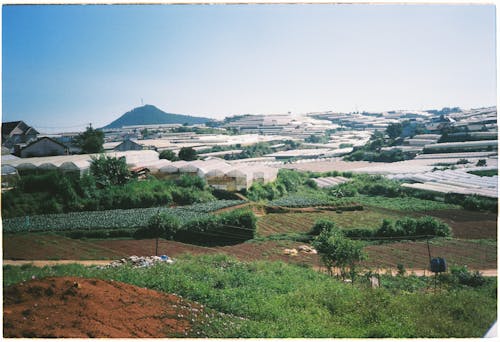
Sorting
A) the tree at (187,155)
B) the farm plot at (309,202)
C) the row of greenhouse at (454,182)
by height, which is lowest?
the farm plot at (309,202)

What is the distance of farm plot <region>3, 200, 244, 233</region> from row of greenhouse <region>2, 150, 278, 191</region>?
1.66 metres

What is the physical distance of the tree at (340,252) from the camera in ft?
22.3

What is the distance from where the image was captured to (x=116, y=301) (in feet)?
15.4

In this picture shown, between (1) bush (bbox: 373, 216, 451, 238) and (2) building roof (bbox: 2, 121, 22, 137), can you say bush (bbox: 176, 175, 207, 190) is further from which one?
(1) bush (bbox: 373, 216, 451, 238)

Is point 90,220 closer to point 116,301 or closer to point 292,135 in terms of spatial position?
point 116,301

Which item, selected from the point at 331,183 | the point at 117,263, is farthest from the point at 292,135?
the point at 117,263

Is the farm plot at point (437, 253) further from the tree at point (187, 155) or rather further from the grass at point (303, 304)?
the tree at point (187, 155)

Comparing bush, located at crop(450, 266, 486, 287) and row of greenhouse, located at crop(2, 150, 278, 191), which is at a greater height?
row of greenhouse, located at crop(2, 150, 278, 191)

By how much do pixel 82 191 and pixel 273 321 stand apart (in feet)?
20.7

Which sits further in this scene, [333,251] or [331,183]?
[331,183]

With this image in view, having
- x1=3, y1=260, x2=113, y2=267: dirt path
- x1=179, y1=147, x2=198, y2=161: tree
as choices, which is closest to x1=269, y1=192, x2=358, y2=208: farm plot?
x1=179, y1=147, x2=198, y2=161: tree

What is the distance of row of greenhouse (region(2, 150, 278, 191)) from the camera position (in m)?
10.6

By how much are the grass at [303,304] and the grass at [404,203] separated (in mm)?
3740

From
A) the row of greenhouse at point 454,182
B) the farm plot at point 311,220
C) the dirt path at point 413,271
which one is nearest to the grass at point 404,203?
the row of greenhouse at point 454,182
